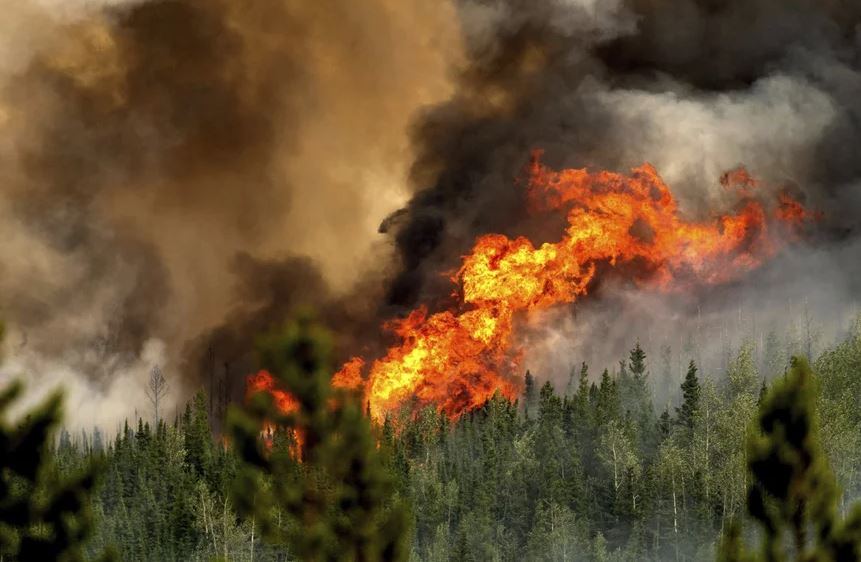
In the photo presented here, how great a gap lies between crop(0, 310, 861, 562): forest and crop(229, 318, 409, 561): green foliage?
0.05 metres

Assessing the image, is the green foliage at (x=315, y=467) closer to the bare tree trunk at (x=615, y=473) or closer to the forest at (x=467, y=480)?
the forest at (x=467, y=480)

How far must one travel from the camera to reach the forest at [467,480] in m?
27.6

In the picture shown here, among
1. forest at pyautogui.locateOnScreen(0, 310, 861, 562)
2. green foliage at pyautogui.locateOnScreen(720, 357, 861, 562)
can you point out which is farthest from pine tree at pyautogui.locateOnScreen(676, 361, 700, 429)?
green foliage at pyautogui.locateOnScreen(720, 357, 861, 562)

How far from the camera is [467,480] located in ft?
536

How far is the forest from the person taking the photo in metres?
27.6

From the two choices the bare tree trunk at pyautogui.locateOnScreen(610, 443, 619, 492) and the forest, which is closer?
the forest

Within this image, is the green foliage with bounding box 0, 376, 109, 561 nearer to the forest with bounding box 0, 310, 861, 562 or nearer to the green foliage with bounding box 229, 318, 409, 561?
the forest with bounding box 0, 310, 861, 562

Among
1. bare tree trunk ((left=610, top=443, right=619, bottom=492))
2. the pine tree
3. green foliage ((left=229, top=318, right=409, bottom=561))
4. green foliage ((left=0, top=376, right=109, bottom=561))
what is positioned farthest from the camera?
the pine tree

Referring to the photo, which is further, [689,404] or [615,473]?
[689,404]

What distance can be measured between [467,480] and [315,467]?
138809 mm

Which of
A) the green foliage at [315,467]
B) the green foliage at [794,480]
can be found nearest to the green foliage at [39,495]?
the green foliage at [315,467]

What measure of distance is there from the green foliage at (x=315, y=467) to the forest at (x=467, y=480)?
0.05 meters

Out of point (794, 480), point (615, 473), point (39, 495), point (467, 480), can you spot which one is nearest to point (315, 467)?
point (39, 495)

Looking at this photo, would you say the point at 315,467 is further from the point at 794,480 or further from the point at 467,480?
the point at 467,480
